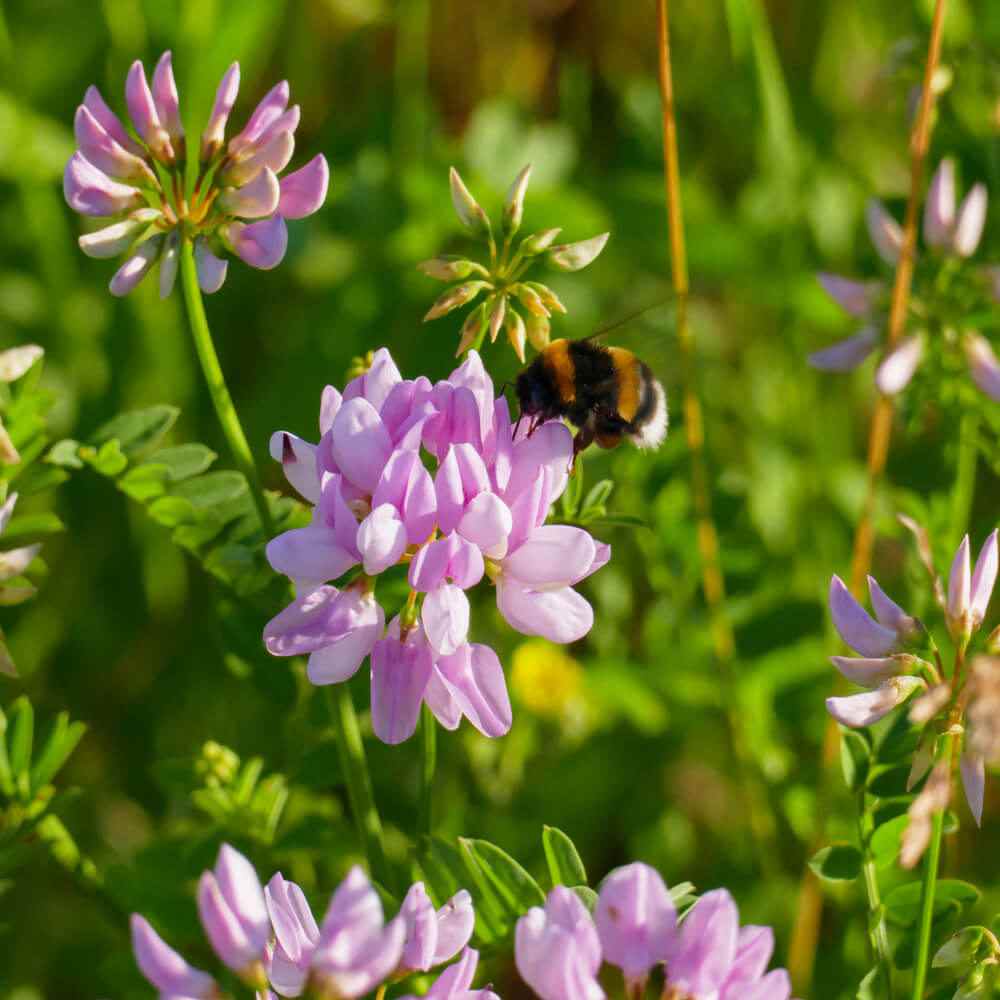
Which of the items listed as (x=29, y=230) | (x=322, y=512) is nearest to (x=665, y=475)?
(x=322, y=512)

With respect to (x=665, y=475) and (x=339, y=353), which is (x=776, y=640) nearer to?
(x=665, y=475)

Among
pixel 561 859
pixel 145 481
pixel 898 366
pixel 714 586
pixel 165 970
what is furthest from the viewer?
pixel 714 586

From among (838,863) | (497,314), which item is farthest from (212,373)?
(838,863)

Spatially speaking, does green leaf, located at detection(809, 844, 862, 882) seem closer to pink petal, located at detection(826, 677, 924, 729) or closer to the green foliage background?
pink petal, located at detection(826, 677, 924, 729)

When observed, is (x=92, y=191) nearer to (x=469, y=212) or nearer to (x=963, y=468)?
(x=469, y=212)

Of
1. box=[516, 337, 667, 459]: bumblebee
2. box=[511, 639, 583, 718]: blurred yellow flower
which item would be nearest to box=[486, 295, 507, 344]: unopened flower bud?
box=[516, 337, 667, 459]: bumblebee
